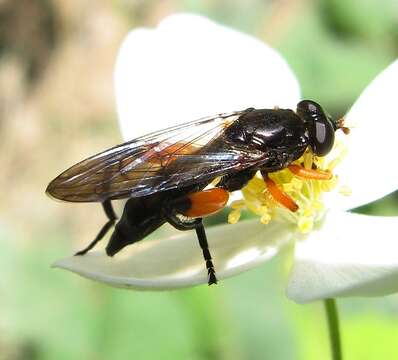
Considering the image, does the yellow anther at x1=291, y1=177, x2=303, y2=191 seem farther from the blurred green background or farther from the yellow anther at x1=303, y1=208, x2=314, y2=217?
the blurred green background

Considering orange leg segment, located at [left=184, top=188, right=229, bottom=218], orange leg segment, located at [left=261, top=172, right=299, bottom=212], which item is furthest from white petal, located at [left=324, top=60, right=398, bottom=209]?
orange leg segment, located at [left=184, top=188, right=229, bottom=218]

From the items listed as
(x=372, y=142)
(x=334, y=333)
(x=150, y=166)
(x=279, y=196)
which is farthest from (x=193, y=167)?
(x=372, y=142)

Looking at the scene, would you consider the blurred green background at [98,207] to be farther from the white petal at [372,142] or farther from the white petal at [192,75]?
the white petal at [192,75]

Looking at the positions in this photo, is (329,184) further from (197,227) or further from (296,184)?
(197,227)

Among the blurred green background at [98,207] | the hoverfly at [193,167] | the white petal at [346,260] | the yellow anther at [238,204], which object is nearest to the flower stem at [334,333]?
the white petal at [346,260]

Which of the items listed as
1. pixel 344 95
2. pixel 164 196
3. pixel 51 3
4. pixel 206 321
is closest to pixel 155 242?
pixel 164 196
